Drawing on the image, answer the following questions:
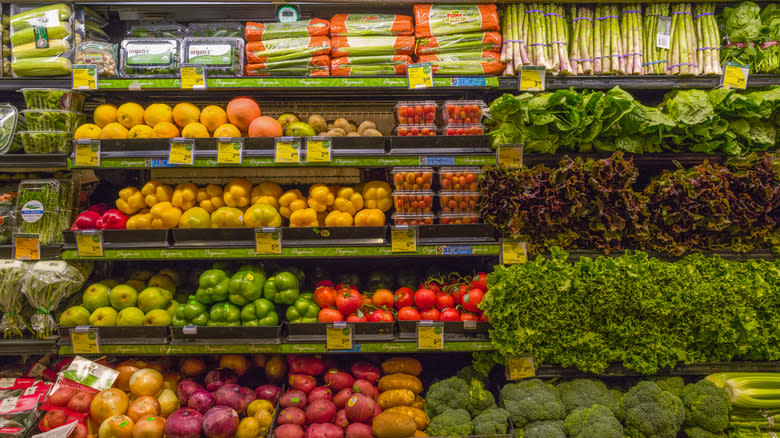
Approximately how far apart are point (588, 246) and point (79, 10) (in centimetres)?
333

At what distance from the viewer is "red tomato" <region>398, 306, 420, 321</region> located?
2.34 m

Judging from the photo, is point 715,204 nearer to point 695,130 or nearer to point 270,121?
point 695,130

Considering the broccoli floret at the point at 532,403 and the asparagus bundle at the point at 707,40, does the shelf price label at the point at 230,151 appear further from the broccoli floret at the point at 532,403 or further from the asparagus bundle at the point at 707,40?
the asparagus bundle at the point at 707,40

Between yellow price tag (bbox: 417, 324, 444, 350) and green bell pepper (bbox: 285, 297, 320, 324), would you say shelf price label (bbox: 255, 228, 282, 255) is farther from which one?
yellow price tag (bbox: 417, 324, 444, 350)

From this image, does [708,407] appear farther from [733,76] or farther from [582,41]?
[582,41]

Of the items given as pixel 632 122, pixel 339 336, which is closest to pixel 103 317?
pixel 339 336

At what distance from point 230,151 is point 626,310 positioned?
232 centimetres

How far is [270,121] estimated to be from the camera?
2.33m

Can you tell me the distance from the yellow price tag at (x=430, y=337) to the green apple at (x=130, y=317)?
1.59m

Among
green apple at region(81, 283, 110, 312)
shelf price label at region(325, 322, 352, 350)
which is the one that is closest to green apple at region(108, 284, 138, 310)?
green apple at region(81, 283, 110, 312)

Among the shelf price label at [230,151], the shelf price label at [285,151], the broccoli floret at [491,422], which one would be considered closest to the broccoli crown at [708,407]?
the broccoli floret at [491,422]

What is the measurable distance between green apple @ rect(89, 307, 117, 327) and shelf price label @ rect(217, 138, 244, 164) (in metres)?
1.10

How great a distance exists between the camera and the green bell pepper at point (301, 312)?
2359 millimetres

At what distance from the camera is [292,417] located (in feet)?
7.09
